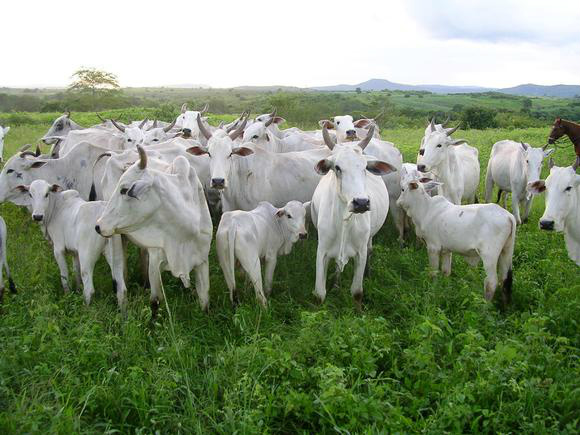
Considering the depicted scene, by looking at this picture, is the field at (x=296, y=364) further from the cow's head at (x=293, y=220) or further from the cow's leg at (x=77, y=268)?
the cow's head at (x=293, y=220)

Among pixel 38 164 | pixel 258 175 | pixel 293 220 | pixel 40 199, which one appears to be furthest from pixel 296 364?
pixel 38 164

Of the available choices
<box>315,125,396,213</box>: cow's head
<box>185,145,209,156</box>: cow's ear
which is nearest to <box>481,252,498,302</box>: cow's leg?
<box>315,125,396,213</box>: cow's head

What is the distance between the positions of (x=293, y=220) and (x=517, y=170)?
4.78 meters

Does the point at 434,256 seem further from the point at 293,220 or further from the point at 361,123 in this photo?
the point at 361,123

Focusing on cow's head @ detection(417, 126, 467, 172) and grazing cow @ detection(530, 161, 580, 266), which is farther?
cow's head @ detection(417, 126, 467, 172)

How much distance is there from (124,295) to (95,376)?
4.28ft

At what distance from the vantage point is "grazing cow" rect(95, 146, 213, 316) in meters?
4.37

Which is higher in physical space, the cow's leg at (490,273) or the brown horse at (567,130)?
the brown horse at (567,130)

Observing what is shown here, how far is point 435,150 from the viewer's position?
7.38m

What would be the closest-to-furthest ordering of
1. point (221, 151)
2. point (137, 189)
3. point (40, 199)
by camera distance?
point (137, 189) → point (40, 199) → point (221, 151)

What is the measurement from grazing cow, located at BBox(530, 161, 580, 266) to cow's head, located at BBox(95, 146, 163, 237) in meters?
3.81

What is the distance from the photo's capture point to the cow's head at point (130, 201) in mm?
4316

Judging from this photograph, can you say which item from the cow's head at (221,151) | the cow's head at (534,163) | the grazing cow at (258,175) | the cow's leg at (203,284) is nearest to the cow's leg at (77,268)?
the cow's leg at (203,284)

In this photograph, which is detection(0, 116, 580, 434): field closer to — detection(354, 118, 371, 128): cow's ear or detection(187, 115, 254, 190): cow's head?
detection(187, 115, 254, 190): cow's head
